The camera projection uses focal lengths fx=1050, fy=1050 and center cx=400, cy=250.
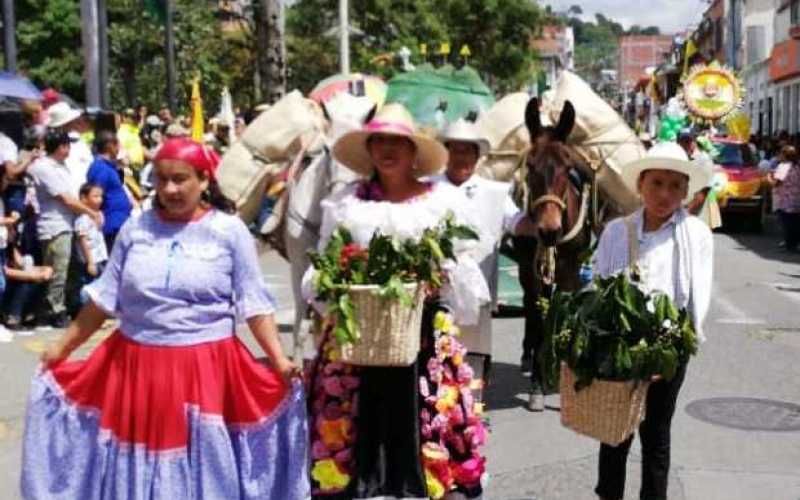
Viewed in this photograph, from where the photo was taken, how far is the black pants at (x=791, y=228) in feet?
58.2

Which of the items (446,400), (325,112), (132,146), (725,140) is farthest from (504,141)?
(725,140)

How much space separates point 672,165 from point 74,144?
327 inches

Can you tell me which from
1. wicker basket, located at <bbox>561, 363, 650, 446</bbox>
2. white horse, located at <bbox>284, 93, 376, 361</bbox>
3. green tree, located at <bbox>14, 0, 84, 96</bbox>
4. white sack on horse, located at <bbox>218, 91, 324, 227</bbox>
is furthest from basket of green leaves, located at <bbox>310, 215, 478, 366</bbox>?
green tree, located at <bbox>14, 0, 84, 96</bbox>

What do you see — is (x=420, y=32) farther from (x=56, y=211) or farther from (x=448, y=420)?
(x=448, y=420)

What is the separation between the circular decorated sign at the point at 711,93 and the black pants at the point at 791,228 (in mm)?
2049

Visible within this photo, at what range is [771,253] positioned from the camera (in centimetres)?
1758

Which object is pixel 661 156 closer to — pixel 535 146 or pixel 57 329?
pixel 535 146

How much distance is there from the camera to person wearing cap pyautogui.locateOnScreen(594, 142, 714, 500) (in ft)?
15.2

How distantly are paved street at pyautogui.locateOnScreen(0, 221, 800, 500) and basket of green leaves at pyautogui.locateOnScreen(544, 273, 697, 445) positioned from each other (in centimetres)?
146

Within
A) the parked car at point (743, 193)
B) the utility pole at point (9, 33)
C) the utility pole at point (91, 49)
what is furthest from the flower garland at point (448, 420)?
the parked car at point (743, 193)

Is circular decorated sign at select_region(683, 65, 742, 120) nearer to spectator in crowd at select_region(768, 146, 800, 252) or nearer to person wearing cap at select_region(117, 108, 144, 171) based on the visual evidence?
spectator in crowd at select_region(768, 146, 800, 252)

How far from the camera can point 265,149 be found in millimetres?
7164

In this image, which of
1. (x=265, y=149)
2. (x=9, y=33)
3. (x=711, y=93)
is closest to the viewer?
(x=265, y=149)

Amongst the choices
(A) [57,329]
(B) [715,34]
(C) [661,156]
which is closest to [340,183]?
(C) [661,156]
